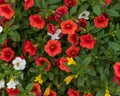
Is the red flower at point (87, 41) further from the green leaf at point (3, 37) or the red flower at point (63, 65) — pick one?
the green leaf at point (3, 37)

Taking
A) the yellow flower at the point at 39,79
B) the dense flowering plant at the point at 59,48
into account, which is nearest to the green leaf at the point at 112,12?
the dense flowering plant at the point at 59,48

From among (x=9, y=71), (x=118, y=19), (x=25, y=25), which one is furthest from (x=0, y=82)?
(x=118, y=19)

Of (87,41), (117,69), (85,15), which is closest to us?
(117,69)

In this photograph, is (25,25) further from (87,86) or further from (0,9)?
(87,86)

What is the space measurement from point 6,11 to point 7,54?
27 centimetres

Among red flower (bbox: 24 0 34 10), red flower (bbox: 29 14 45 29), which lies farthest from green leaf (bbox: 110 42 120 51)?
red flower (bbox: 24 0 34 10)

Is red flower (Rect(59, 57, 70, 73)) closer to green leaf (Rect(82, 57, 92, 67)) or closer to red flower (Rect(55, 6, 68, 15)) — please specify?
green leaf (Rect(82, 57, 92, 67))

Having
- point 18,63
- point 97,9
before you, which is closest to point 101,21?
point 97,9

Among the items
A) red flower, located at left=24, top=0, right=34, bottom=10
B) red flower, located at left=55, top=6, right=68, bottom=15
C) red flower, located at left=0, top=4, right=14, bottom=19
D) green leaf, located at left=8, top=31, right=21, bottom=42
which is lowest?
green leaf, located at left=8, top=31, right=21, bottom=42

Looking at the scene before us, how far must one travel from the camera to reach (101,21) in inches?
101

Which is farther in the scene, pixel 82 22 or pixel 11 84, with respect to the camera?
pixel 82 22

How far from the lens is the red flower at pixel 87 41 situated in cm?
250

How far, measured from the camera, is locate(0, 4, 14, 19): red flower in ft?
8.35

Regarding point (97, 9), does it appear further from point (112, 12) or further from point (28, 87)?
point (28, 87)
